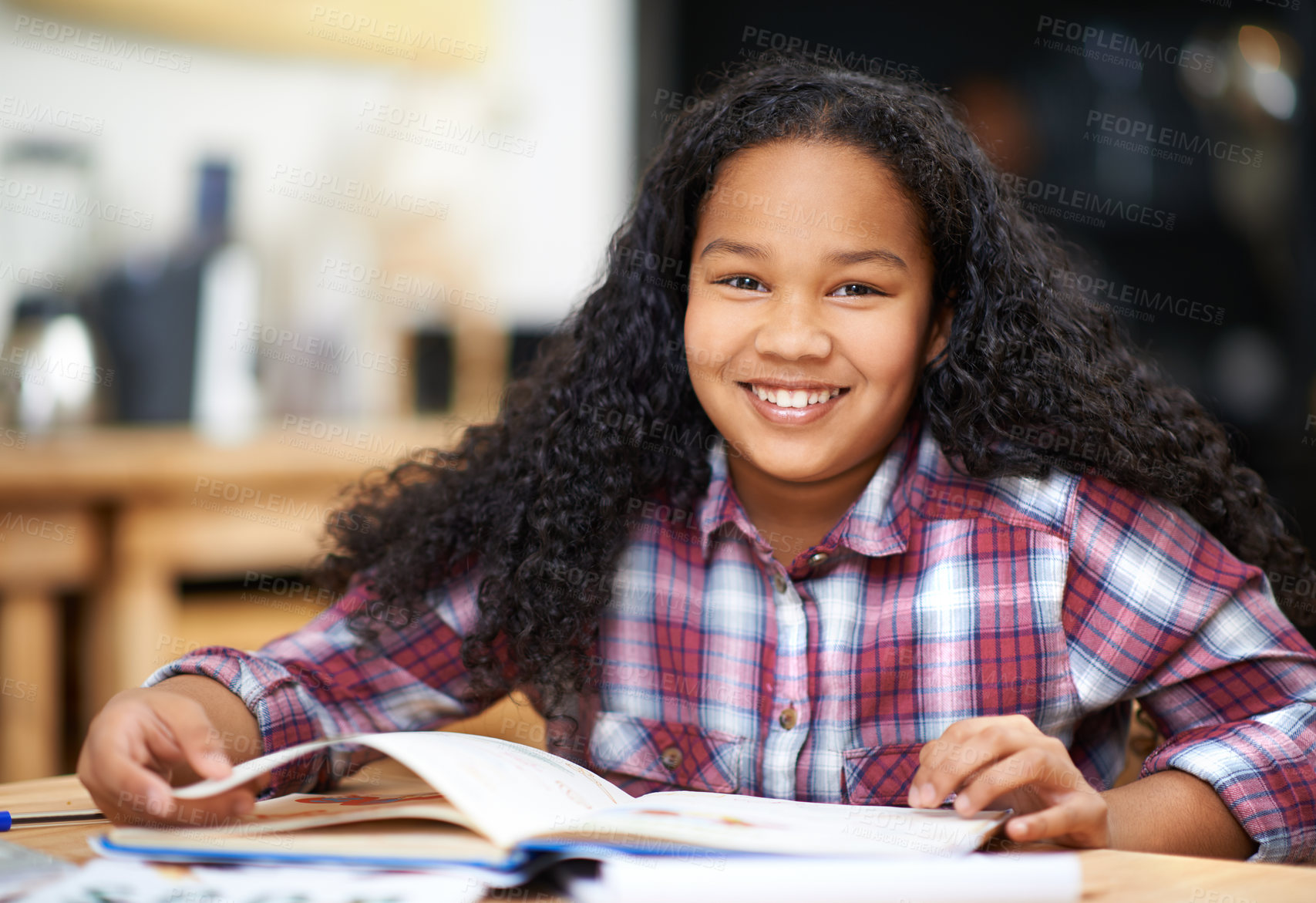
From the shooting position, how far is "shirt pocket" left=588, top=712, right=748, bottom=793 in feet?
2.92

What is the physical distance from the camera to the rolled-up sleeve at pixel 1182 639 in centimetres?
79

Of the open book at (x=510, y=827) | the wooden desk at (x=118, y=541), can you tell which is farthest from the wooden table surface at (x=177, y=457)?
the open book at (x=510, y=827)

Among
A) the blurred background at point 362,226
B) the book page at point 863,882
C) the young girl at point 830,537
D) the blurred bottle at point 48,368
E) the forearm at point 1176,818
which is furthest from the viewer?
the blurred bottle at point 48,368

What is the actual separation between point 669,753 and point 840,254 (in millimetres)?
386

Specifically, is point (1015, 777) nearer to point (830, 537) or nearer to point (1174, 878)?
point (1174, 878)

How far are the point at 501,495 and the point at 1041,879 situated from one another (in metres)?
0.56

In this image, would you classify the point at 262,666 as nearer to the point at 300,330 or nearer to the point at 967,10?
the point at 300,330

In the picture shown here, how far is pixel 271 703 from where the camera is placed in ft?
2.67

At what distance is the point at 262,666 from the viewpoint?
829 millimetres

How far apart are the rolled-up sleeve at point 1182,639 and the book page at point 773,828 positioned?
0.23m

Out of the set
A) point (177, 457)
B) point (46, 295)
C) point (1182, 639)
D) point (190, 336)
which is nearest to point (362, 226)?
point (190, 336)

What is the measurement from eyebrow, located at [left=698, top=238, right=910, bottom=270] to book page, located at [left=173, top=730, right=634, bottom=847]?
0.39 metres

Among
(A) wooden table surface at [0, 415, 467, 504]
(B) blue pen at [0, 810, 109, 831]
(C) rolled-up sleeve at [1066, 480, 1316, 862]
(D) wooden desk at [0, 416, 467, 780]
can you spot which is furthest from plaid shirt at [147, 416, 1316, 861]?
(D) wooden desk at [0, 416, 467, 780]

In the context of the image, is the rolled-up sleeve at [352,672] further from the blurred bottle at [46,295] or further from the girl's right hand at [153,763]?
the blurred bottle at [46,295]
